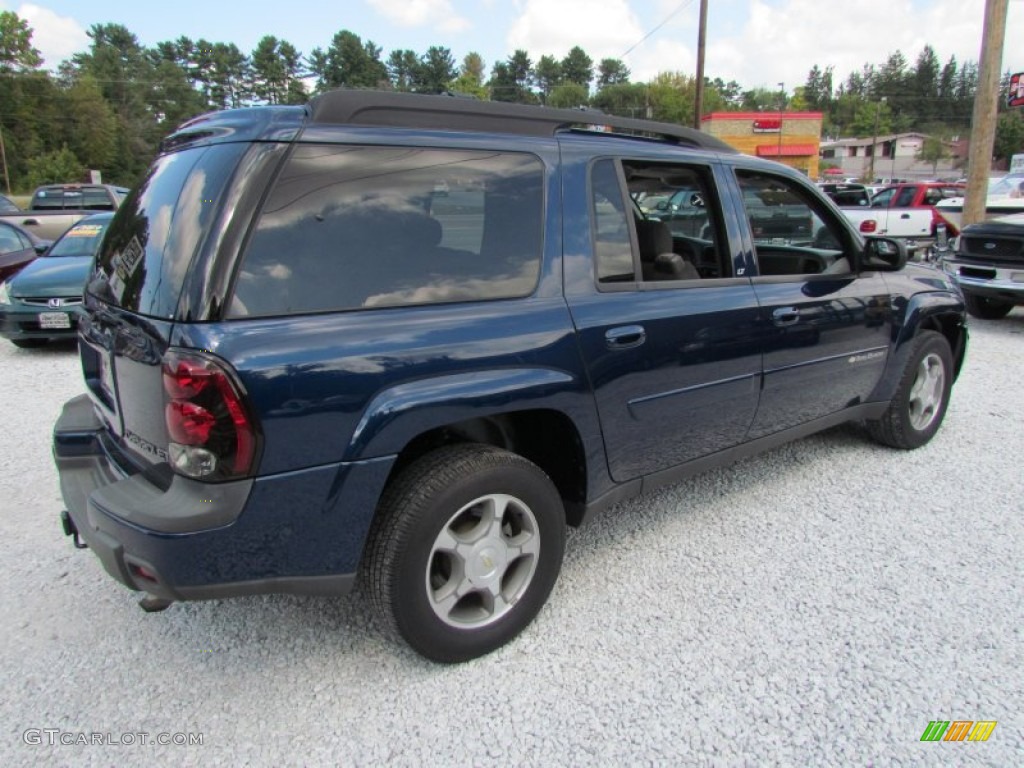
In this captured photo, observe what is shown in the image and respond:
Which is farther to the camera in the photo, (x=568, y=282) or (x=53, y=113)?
(x=53, y=113)

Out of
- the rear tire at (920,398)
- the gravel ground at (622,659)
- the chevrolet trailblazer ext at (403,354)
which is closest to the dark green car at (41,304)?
the gravel ground at (622,659)

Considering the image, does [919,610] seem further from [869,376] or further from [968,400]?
[968,400]

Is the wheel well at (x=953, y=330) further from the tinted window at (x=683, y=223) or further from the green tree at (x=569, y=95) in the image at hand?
the green tree at (x=569, y=95)

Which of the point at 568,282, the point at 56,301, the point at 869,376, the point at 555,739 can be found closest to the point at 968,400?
the point at 869,376

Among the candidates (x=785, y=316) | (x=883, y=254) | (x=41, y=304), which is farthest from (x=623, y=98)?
(x=785, y=316)

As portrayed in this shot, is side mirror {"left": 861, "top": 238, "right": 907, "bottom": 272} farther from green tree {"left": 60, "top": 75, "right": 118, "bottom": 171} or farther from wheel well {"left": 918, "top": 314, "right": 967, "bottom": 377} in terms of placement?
green tree {"left": 60, "top": 75, "right": 118, "bottom": 171}

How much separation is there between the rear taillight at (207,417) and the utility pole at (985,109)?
487 inches

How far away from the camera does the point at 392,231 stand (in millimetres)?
2197

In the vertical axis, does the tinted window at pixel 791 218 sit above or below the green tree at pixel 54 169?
below

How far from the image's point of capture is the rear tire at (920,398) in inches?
166

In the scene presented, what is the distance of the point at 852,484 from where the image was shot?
154 inches

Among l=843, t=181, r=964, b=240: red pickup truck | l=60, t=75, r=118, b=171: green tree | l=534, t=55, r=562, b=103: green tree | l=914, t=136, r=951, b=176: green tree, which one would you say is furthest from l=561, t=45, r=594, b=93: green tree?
l=843, t=181, r=964, b=240: red pickup truck

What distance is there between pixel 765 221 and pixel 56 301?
730 centimetres

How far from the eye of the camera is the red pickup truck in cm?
1466
